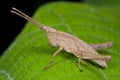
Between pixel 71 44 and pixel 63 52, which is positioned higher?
pixel 71 44

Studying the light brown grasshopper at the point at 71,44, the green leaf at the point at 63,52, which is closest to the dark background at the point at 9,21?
the green leaf at the point at 63,52

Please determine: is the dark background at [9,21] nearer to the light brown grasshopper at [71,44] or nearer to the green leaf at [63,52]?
the green leaf at [63,52]

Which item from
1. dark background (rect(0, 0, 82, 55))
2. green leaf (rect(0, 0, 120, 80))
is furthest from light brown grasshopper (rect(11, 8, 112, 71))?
dark background (rect(0, 0, 82, 55))

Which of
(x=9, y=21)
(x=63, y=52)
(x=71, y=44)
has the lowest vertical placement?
(x=9, y=21)

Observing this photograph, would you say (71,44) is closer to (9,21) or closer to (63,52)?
(63,52)

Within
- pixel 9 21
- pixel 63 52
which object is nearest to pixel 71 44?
pixel 63 52

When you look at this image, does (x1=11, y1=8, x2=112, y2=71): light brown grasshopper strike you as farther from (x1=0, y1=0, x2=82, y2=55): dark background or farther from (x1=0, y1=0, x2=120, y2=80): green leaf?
(x1=0, y1=0, x2=82, y2=55): dark background
